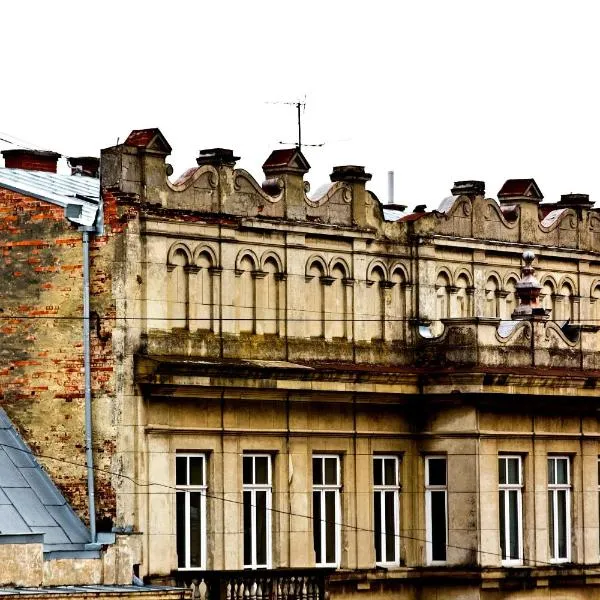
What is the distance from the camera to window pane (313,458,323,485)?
52938 mm

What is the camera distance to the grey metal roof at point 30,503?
4794 cm

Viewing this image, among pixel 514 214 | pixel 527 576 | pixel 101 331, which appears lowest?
pixel 527 576

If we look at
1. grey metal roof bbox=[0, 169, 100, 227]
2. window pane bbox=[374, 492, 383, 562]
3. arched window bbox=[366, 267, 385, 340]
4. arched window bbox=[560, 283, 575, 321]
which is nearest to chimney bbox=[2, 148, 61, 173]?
grey metal roof bbox=[0, 169, 100, 227]

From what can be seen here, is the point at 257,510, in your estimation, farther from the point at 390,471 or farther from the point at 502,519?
the point at 502,519

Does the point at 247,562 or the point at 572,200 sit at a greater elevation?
the point at 572,200

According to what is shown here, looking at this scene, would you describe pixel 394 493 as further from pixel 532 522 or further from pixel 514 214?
pixel 514 214

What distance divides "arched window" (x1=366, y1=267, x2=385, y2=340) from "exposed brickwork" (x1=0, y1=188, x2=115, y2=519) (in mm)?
7583

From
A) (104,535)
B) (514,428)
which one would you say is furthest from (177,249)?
(514,428)

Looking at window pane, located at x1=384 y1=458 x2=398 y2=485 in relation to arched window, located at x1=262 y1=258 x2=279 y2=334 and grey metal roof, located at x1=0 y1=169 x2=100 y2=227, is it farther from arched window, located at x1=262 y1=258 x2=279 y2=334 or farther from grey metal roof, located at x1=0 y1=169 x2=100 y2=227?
grey metal roof, located at x1=0 y1=169 x2=100 y2=227

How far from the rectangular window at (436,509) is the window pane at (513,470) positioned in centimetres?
153

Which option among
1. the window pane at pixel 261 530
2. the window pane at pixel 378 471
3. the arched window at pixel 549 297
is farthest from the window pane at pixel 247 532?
the arched window at pixel 549 297

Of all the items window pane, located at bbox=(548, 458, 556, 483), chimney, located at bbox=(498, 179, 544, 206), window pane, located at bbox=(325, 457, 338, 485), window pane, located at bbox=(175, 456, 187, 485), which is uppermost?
chimney, located at bbox=(498, 179, 544, 206)

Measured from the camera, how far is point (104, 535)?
48.4 metres

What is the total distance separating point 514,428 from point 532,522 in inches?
81.2
